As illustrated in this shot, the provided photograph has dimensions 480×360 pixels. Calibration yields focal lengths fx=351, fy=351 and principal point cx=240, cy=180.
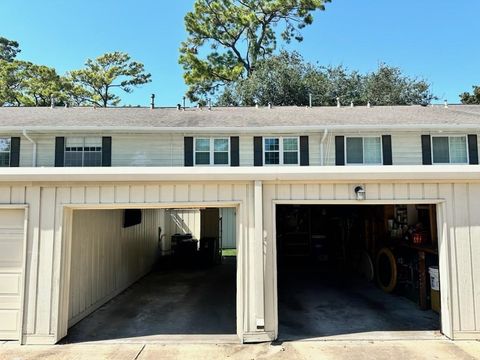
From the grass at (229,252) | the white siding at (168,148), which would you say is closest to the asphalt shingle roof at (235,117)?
the white siding at (168,148)

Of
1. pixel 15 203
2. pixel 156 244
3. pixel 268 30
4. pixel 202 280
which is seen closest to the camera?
pixel 15 203

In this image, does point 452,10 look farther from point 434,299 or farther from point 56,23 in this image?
point 56,23

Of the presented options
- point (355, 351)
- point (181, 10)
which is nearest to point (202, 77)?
point (181, 10)

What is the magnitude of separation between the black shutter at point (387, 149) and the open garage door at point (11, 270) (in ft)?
36.9

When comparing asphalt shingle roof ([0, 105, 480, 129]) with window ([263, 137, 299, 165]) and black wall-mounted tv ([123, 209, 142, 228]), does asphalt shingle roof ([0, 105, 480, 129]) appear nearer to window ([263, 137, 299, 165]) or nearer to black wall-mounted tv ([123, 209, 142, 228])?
window ([263, 137, 299, 165])

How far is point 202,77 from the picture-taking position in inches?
A: 1008

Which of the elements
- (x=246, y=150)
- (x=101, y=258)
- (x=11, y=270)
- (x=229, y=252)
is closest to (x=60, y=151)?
(x=101, y=258)

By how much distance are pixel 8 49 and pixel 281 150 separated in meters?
39.7

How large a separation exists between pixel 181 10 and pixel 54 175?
24.5m

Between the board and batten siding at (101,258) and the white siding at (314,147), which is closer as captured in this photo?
the board and batten siding at (101,258)

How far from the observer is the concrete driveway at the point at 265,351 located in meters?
4.95

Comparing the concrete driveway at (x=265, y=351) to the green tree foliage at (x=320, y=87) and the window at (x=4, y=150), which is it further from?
the green tree foliage at (x=320, y=87)

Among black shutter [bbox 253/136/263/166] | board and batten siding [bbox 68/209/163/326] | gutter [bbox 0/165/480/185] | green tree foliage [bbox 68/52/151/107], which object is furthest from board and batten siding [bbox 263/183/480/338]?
green tree foliage [bbox 68/52/151/107]

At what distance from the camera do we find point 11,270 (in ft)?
18.4
